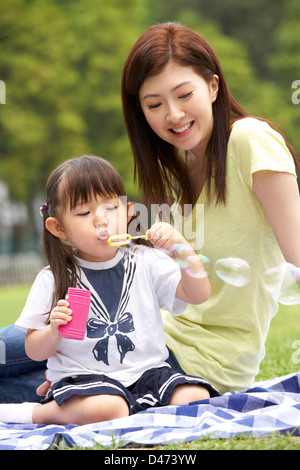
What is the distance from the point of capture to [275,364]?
385 centimetres

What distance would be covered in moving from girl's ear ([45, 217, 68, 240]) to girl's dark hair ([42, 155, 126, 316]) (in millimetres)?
20

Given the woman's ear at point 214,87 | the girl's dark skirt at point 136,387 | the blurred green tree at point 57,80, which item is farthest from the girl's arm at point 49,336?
the blurred green tree at point 57,80

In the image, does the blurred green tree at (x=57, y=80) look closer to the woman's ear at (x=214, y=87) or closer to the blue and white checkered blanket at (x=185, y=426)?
the woman's ear at (x=214, y=87)

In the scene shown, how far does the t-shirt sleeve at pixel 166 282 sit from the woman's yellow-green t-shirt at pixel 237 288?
0.13 meters

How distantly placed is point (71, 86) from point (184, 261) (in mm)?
16537

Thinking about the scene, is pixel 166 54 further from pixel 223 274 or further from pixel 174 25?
pixel 223 274

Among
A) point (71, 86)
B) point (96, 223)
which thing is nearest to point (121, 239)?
point (96, 223)

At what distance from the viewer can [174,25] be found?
109 inches

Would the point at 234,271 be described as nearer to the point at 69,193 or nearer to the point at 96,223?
the point at 96,223

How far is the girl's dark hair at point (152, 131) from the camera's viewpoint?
265cm

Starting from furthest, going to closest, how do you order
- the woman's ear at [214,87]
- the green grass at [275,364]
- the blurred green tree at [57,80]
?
the blurred green tree at [57,80], the woman's ear at [214,87], the green grass at [275,364]

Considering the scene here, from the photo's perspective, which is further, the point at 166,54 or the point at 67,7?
the point at 67,7
